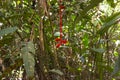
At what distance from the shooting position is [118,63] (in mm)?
721

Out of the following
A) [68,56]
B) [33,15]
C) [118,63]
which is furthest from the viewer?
[68,56]

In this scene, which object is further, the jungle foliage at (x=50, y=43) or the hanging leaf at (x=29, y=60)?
the jungle foliage at (x=50, y=43)

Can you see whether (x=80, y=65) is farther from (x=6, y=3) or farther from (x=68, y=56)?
(x=6, y=3)

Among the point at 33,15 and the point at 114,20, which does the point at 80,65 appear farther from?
the point at 114,20

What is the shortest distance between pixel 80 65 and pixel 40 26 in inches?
19.4

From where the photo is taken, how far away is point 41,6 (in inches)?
36.6

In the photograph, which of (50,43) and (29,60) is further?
(50,43)

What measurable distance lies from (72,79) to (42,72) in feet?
1.22

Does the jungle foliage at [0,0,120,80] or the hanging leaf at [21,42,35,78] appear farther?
the jungle foliage at [0,0,120,80]

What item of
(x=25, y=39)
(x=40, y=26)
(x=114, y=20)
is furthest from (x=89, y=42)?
(x=114, y=20)

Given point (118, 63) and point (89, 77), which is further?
point (89, 77)

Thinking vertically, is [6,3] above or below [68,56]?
above

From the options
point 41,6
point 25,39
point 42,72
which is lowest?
point 42,72

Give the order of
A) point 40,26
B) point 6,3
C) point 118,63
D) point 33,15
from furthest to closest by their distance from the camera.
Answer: point 6,3 → point 33,15 → point 40,26 → point 118,63
